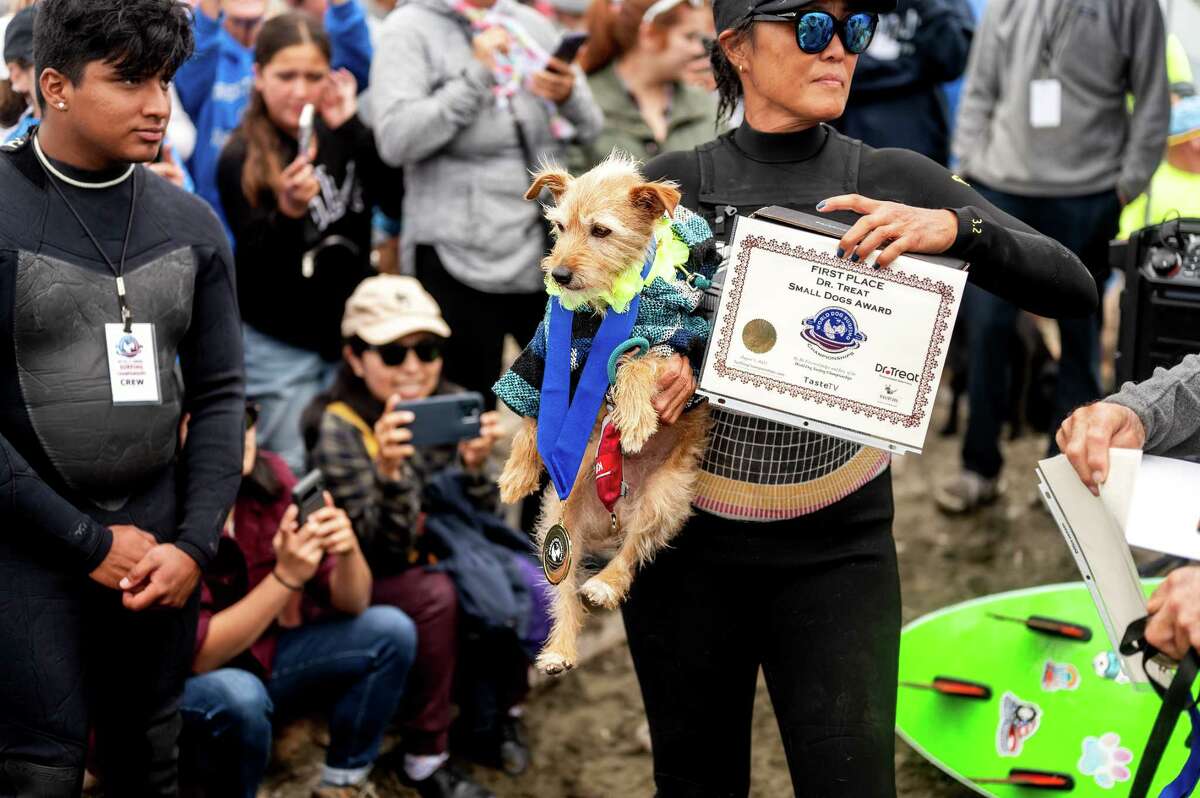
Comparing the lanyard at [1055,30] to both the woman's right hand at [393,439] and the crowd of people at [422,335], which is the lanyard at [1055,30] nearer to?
the crowd of people at [422,335]

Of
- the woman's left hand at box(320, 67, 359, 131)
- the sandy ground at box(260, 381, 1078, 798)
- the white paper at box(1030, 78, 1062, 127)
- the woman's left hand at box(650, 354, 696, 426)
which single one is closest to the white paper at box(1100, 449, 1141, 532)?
the woman's left hand at box(650, 354, 696, 426)

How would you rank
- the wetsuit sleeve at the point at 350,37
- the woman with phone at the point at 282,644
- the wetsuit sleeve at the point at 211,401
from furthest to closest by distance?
1. the wetsuit sleeve at the point at 350,37
2. the woman with phone at the point at 282,644
3. the wetsuit sleeve at the point at 211,401

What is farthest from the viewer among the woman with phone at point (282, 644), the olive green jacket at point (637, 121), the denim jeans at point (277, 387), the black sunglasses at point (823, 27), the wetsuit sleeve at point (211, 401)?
the olive green jacket at point (637, 121)

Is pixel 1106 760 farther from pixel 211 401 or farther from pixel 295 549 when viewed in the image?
pixel 211 401

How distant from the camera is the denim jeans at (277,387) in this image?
4.96m

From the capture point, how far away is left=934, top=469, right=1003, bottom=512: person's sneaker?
6.42 m

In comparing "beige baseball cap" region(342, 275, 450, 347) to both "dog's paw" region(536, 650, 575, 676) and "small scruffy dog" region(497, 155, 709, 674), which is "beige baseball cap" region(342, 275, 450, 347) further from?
"dog's paw" region(536, 650, 575, 676)

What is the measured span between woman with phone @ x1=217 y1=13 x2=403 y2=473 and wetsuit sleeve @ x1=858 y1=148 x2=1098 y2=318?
8.76 ft

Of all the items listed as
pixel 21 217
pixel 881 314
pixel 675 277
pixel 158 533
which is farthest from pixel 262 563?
pixel 881 314

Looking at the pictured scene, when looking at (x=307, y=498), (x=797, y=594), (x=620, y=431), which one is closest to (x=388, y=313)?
(x=307, y=498)

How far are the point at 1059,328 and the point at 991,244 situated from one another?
3810 mm

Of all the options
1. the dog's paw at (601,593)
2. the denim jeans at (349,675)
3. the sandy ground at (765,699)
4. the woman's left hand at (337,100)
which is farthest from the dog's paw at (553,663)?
the woman's left hand at (337,100)

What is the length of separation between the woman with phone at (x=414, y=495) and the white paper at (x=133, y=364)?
1.24 metres

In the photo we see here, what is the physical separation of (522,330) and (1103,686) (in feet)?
8.23
